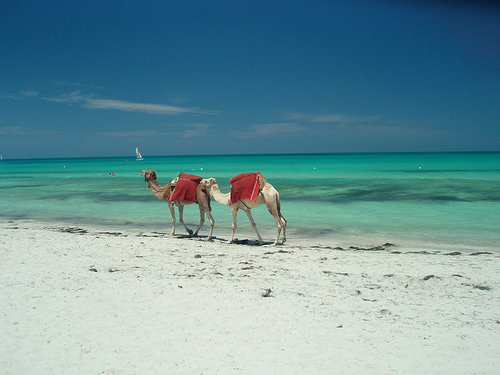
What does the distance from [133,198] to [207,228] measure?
392 inches

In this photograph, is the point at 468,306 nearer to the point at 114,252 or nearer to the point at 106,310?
the point at 106,310

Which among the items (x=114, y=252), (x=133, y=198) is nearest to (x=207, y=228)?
(x=114, y=252)

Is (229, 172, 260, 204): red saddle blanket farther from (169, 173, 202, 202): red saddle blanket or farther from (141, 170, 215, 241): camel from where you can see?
(169, 173, 202, 202): red saddle blanket

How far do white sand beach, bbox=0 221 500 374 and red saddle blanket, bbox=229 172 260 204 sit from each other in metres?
1.99

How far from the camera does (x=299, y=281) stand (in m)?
5.86

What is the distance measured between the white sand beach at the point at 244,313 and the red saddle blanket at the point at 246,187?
1992 mm

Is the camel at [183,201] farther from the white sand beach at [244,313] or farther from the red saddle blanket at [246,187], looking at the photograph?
the white sand beach at [244,313]

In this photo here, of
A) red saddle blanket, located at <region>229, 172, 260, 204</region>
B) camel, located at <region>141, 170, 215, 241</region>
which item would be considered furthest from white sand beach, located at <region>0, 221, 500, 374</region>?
camel, located at <region>141, 170, 215, 241</region>

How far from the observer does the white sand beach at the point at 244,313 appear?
11.6ft

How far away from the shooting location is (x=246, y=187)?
892 cm

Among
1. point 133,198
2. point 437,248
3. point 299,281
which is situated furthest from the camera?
point 133,198

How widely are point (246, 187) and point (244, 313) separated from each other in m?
4.65

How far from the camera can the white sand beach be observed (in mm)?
3547

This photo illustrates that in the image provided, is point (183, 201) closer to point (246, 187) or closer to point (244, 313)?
point (246, 187)
